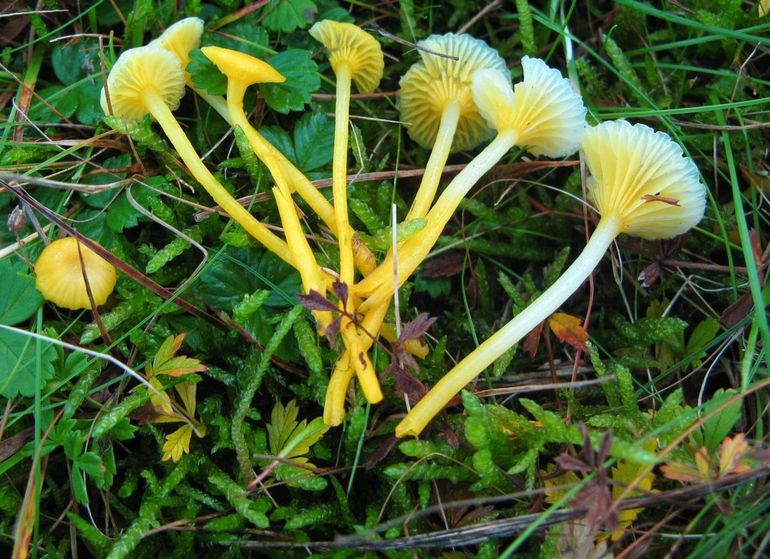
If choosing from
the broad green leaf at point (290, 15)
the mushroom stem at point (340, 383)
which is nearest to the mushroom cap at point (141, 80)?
the broad green leaf at point (290, 15)

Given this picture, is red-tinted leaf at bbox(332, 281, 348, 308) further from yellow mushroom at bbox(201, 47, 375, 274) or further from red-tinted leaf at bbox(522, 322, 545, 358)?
red-tinted leaf at bbox(522, 322, 545, 358)

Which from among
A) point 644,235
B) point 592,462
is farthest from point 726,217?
point 592,462

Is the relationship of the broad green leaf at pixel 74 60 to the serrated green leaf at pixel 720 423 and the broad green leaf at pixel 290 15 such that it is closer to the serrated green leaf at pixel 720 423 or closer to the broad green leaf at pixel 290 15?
the broad green leaf at pixel 290 15

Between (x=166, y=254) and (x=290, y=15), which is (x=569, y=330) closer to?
(x=166, y=254)

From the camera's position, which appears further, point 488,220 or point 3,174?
point 488,220

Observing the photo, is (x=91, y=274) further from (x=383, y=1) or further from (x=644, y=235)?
(x=644, y=235)

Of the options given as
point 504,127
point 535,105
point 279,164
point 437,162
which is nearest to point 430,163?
point 437,162
